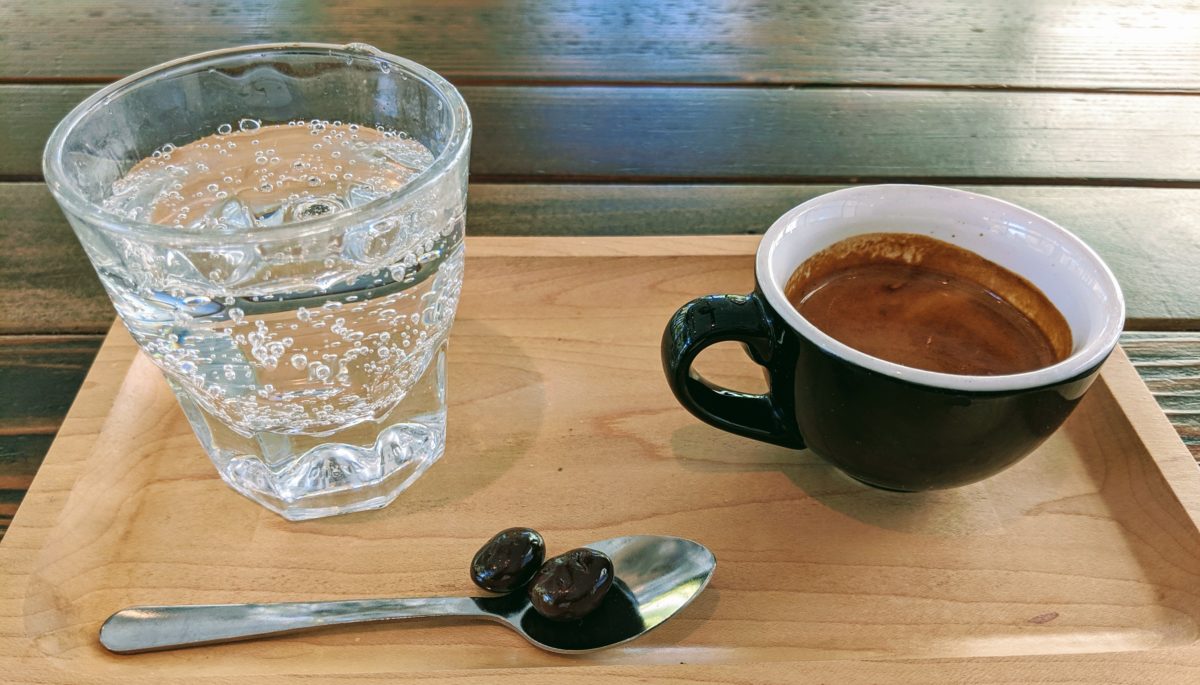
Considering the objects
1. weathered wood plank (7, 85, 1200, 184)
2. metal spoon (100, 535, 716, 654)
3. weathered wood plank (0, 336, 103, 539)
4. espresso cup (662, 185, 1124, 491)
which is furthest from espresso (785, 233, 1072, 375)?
weathered wood plank (0, 336, 103, 539)

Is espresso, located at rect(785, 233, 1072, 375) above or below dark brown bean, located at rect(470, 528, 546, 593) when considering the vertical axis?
above

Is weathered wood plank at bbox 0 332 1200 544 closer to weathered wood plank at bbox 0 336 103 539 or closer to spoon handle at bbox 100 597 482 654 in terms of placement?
weathered wood plank at bbox 0 336 103 539

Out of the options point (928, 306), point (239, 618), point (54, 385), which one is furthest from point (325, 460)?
point (928, 306)

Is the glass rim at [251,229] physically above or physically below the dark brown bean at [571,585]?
above

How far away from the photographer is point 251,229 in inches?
15.1

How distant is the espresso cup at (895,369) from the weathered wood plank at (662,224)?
21cm

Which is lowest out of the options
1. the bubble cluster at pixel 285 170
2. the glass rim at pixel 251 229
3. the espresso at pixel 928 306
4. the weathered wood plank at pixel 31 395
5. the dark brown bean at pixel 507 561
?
the weathered wood plank at pixel 31 395

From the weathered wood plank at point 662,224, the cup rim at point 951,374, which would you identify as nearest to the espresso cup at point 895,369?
the cup rim at point 951,374

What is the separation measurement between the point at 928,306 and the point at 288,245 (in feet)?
1.14

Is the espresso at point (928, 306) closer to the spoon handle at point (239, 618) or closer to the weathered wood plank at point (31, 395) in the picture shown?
the spoon handle at point (239, 618)

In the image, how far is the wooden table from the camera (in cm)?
69

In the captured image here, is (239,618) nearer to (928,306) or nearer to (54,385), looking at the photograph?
(54,385)

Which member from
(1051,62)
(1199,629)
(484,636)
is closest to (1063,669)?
(1199,629)

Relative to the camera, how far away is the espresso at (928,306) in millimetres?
504
